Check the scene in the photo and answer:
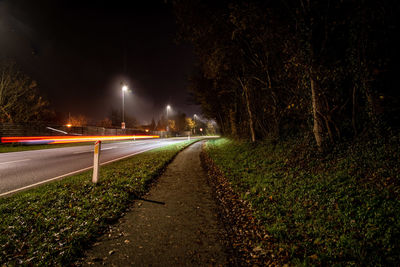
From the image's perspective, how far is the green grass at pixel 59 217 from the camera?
9.65ft

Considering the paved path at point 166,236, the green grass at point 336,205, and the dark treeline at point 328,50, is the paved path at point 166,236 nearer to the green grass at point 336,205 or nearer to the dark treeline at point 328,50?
the green grass at point 336,205

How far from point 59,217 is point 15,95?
30.0 metres

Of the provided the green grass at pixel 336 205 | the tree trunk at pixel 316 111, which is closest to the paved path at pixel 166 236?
the green grass at pixel 336 205

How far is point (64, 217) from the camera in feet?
13.2

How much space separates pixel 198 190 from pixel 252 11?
7.70 metres

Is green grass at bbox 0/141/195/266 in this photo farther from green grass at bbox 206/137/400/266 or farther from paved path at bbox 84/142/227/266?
green grass at bbox 206/137/400/266

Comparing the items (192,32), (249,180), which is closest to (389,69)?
(249,180)

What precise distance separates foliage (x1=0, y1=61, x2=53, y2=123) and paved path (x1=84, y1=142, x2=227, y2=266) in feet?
97.2

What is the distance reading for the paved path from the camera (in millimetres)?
2889

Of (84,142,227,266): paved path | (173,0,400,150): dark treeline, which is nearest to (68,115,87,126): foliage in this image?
(173,0,400,150): dark treeline

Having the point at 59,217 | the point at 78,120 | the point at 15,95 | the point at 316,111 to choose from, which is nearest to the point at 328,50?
the point at 316,111

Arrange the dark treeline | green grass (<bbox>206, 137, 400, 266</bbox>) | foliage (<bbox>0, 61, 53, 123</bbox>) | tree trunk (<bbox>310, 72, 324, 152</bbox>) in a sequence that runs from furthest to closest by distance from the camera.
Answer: foliage (<bbox>0, 61, 53, 123</bbox>), tree trunk (<bbox>310, 72, 324, 152</bbox>), the dark treeline, green grass (<bbox>206, 137, 400, 266</bbox>)

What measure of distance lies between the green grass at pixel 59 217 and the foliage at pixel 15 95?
88.1 feet

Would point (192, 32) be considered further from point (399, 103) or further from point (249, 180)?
Result: point (399, 103)
